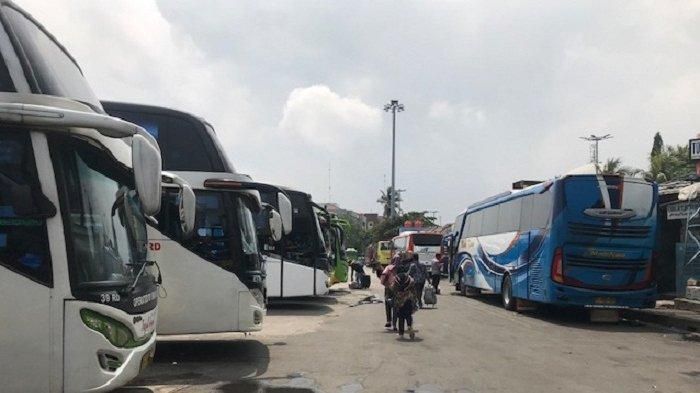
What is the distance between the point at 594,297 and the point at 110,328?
12.3 m

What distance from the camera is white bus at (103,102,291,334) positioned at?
930cm

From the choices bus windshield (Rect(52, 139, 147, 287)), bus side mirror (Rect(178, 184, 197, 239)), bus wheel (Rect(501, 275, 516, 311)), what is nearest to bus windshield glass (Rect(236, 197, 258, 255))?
bus side mirror (Rect(178, 184, 197, 239))

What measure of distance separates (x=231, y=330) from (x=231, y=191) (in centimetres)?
209

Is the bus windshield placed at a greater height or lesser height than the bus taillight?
greater

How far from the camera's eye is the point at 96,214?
5488 millimetres

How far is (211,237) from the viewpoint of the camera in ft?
31.7

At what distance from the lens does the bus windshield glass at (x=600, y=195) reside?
49.2ft

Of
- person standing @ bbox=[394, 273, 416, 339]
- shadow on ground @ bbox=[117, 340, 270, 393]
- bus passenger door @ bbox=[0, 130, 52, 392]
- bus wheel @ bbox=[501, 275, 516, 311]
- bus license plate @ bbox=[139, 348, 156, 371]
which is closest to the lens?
bus passenger door @ bbox=[0, 130, 52, 392]

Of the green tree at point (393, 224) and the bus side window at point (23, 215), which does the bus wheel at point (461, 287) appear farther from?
the green tree at point (393, 224)

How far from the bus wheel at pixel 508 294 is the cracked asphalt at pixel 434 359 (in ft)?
7.85

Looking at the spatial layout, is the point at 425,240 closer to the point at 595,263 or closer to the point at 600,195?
the point at 595,263

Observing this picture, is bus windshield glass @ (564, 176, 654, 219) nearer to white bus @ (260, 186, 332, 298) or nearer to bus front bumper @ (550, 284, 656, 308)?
bus front bumper @ (550, 284, 656, 308)

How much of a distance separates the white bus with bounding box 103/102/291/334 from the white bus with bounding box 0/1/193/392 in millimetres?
3433

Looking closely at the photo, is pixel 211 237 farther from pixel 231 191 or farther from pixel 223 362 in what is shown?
pixel 223 362
